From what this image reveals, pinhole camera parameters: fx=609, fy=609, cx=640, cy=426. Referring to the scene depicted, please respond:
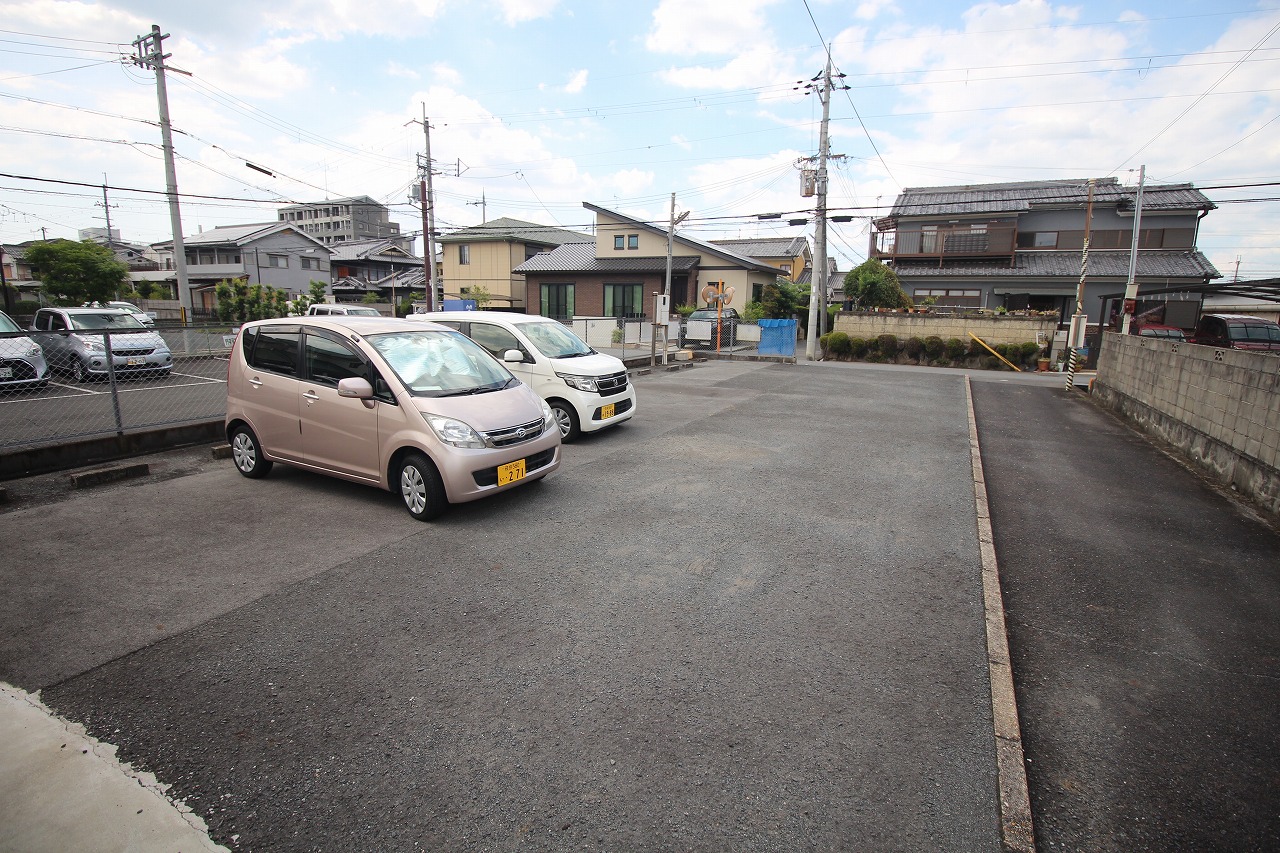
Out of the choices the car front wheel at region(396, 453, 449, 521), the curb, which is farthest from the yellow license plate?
the curb

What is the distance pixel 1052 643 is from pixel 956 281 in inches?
1259

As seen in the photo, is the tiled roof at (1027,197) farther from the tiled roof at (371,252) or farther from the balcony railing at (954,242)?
the tiled roof at (371,252)

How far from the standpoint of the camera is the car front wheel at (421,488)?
5.05 metres

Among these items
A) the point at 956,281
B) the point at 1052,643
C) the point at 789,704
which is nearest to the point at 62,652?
the point at 789,704

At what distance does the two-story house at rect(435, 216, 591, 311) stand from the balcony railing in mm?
20649

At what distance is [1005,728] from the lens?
274 centimetres

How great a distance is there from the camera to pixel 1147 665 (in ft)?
11.1

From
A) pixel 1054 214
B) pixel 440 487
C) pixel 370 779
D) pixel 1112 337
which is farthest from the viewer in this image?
pixel 1054 214

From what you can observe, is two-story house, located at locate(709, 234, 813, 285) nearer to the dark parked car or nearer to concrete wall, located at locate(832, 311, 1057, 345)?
concrete wall, located at locate(832, 311, 1057, 345)

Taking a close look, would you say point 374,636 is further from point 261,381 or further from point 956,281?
point 956,281

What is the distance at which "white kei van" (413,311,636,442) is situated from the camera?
8.24m

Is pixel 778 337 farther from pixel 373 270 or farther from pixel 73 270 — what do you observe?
pixel 373 270

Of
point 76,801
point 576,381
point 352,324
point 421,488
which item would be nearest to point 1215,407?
point 576,381

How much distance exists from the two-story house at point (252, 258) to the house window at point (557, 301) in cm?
1723
